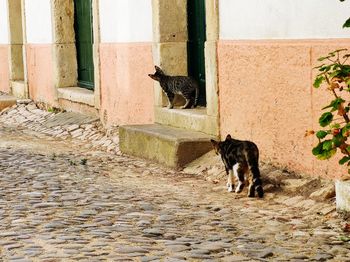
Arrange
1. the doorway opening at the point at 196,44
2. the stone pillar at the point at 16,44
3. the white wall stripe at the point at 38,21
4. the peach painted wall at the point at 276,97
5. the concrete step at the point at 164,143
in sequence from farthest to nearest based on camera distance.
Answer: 1. the stone pillar at the point at 16,44
2. the white wall stripe at the point at 38,21
3. the doorway opening at the point at 196,44
4. the concrete step at the point at 164,143
5. the peach painted wall at the point at 276,97

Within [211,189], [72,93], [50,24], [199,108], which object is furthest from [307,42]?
[50,24]

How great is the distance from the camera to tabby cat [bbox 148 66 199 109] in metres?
11.8

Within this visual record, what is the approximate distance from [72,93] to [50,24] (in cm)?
169

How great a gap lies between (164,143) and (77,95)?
5.48 meters

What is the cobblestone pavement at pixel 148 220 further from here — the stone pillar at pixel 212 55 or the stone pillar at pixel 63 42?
the stone pillar at pixel 63 42

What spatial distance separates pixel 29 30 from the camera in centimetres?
1880

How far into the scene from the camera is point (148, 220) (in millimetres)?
7512

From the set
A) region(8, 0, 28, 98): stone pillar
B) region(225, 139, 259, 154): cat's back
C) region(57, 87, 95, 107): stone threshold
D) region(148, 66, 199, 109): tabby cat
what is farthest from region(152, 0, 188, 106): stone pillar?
region(8, 0, 28, 98): stone pillar

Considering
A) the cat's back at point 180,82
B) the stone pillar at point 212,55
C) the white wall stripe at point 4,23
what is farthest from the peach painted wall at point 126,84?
the white wall stripe at point 4,23

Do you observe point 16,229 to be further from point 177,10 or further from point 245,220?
point 177,10

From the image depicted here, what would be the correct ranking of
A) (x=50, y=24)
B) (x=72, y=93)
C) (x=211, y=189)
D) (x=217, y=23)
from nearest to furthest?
(x=211, y=189) < (x=217, y=23) < (x=72, y=93) < (x=50, y=24)

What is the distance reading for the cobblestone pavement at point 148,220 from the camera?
6.33m

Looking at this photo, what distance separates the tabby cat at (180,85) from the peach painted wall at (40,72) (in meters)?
5.72

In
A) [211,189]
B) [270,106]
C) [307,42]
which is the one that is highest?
[307,42]
